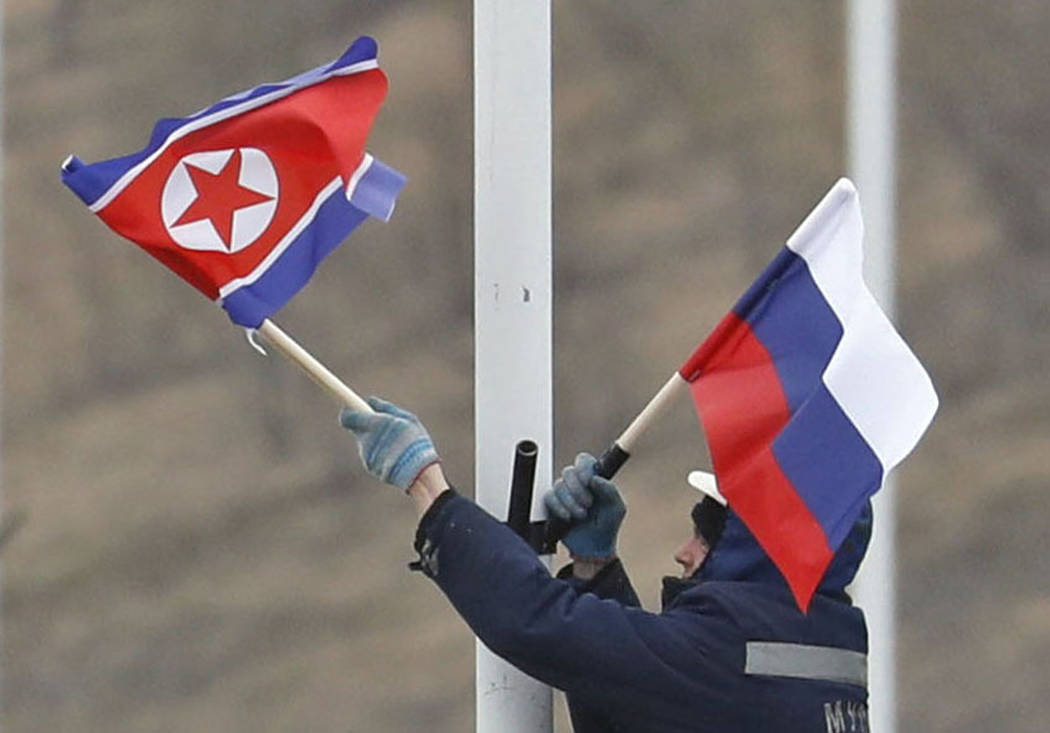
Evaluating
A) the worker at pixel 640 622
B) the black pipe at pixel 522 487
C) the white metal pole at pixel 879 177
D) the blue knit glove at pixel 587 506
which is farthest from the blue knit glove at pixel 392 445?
the white metal pole at pixel 879 177

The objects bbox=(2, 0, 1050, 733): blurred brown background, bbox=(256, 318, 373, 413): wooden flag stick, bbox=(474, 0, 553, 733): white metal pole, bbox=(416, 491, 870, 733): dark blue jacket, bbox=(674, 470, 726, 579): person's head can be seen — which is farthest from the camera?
bbox=(2, 0, 1050, 733): blurred brown background

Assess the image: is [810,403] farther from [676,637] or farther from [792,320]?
[676,637]

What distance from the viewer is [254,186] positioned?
11.8 feet

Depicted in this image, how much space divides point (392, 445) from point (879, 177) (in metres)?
2.90

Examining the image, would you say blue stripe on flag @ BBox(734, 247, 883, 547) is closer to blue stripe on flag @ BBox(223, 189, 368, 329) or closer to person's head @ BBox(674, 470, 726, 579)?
person's head @ BBox(674, 470, 726, 579)

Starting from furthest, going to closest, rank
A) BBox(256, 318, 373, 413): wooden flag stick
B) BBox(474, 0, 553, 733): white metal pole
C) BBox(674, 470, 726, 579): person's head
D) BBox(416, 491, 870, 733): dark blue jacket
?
BBox(674, 470, 726, 579): person's head → BBox(474, 0, 553, 733): white metal pole → BBox(256, 318, 373, 413): wooden flag stick → BBox(416, 491, 870, 733): dark blue jacket

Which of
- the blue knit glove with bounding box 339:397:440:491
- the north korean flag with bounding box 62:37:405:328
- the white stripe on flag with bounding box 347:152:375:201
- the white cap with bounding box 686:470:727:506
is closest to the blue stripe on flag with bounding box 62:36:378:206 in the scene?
the north korean flag with bounding box 62:37:405:328

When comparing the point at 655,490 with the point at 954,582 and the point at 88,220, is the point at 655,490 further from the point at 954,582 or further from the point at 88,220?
the point at 88,220

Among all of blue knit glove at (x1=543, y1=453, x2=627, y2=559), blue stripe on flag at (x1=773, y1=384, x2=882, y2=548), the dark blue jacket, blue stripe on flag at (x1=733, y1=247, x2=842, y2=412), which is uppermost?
blue stripe on flag at (x1=733, y1=247, x2=842, y2=412)

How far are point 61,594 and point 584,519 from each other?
2.65 m

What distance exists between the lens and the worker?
3.38 meters

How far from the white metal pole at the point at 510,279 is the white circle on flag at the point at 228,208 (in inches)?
12.4

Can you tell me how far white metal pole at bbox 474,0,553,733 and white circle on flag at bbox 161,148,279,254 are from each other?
1.03ft

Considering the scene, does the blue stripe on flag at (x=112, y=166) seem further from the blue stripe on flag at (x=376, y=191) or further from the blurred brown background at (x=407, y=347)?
the blurred brown background at (x=407, y=347)
